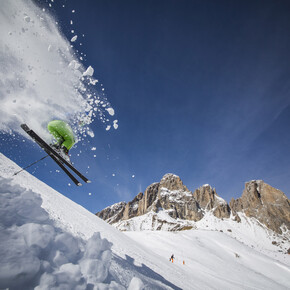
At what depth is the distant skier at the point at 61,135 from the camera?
21.9ft

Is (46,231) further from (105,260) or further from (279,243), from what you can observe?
(279,243)

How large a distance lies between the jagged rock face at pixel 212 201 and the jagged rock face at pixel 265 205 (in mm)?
12306

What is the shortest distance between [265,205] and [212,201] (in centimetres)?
4448

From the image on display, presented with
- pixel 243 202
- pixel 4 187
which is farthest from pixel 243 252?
pixel 243 202

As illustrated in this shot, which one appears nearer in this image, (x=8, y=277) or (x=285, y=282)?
(x=8, y=277)

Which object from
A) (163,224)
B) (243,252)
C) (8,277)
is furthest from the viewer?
(163,224)

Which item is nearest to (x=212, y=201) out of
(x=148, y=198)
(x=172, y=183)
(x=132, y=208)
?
(x=172, y=183)

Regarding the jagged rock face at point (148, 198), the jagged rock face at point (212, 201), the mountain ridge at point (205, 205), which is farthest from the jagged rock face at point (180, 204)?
the jagged rock face at point (212, 201)

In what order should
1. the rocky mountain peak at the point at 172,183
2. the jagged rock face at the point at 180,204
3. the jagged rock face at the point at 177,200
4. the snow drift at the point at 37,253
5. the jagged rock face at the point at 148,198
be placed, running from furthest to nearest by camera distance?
the rocky mountain peak at the point at 172,183, the jagged rock face at the point at 148,198, the jagged rock face at the point at 177,200, the jagged rock face at the point at 180,204, the snow drift at the point at 37,253

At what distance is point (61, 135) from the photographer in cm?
679

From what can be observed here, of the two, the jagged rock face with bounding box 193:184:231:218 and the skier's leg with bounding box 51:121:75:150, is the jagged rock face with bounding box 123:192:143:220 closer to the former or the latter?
the jagged rock face with bounding box 193:184:231:218

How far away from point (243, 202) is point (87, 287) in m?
199

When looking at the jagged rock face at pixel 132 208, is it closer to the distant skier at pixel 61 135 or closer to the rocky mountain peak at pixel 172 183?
the rocky mountain peak at pixel 172 183

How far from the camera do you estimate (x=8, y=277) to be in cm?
170
